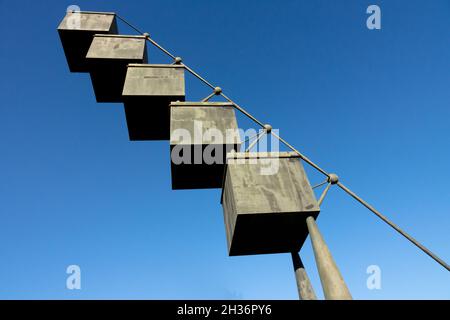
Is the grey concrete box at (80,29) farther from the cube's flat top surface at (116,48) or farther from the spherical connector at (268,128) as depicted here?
the spherical connector at (268,128)

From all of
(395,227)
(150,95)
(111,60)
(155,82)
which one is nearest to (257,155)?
(395,227)

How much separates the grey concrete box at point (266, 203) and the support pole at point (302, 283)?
1.21ft

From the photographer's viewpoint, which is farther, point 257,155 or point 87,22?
point 87,22

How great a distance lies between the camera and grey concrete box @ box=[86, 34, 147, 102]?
33.4 ft

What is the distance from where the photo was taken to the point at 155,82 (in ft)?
29.0

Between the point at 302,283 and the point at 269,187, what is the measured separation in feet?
6.32

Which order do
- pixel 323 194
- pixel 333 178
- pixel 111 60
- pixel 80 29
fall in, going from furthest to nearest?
1. pixel 80 29
2. pixel 111 60
3. pixel 333 178
4. pixel 323 194

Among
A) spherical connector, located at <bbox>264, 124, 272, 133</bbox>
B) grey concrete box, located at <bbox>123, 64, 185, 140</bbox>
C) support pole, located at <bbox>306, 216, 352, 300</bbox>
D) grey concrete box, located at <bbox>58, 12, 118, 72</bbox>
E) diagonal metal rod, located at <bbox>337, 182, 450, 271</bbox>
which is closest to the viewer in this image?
support pole, located at <bbox>306, 216, 352, 300</bbox>

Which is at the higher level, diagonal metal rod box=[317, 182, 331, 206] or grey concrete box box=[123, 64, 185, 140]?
grey concrete box box=[123, 64, 185, 140]

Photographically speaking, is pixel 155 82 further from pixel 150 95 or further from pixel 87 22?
pixel 87 22

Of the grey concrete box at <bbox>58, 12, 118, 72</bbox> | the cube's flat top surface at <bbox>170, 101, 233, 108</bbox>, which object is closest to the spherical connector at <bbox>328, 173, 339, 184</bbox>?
the cube's flat top surface at <bbox>170, 101, 233, 108</bbox>

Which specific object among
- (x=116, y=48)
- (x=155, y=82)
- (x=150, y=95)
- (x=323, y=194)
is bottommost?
(x=323, y=194)

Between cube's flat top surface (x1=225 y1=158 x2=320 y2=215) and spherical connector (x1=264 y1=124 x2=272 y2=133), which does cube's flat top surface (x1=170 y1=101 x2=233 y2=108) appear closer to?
spherical connector (x1=264 y1=124 x2=272 y2=133)

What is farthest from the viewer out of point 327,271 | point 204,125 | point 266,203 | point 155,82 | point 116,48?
point 116,48
